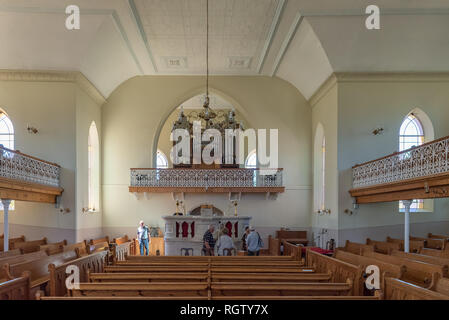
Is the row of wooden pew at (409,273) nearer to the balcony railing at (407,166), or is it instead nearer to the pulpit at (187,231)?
the balcony railing at (407,166)

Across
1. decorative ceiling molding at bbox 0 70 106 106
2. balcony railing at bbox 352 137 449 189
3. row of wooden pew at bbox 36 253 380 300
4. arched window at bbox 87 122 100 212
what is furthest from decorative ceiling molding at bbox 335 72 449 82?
arched window at bbox 87 122 100 212

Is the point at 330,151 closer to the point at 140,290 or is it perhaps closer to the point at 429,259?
the point at 429,259

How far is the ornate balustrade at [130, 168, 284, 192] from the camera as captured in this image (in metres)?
19.1

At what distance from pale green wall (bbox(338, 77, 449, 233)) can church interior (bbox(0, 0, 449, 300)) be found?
0.18 feet

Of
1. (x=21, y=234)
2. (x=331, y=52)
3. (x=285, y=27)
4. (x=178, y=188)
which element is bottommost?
(x=21, y=234)

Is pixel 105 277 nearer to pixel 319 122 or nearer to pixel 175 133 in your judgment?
pixel 175 133

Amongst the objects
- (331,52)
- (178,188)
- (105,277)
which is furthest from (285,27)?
(105,277)

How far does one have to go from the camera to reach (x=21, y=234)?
52.1 ft

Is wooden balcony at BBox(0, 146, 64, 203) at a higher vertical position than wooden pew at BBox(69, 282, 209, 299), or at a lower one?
higher

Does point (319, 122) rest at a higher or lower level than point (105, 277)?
higher

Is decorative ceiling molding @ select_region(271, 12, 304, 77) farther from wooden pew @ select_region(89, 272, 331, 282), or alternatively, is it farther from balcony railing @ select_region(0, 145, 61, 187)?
balcony railing @ select_region(0, 145, 61, 187)

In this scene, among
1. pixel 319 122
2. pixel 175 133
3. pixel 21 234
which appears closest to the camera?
pixel 21 234

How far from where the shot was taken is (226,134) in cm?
1440

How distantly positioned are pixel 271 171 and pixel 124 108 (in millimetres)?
7931
